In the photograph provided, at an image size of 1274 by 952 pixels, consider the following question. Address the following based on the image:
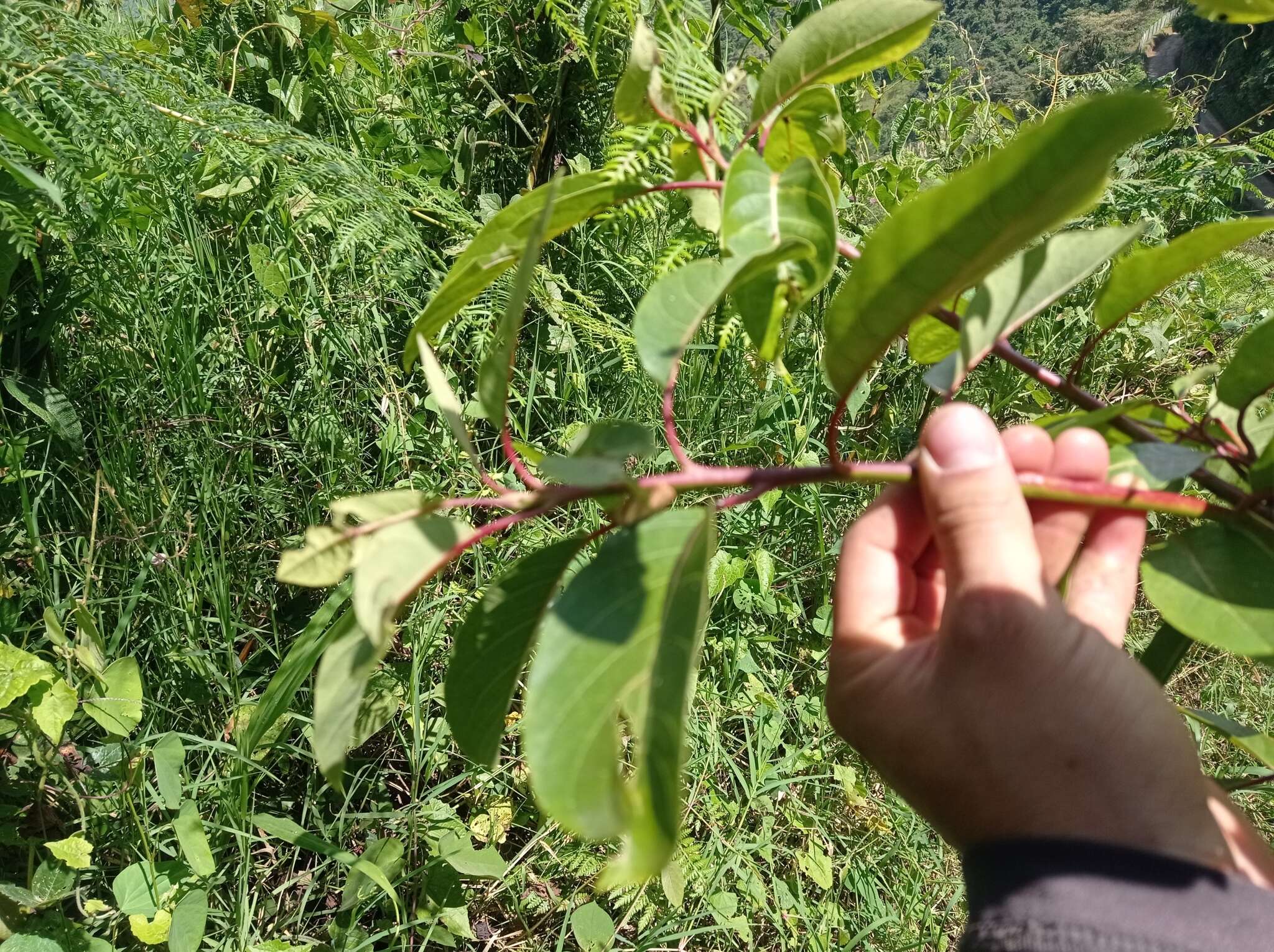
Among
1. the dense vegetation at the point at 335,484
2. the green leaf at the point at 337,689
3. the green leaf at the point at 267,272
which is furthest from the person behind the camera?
the green leaf at the point at 267,272

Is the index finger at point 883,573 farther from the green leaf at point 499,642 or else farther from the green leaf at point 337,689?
the green leaf at point 337,689

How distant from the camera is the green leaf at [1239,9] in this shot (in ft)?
2.57

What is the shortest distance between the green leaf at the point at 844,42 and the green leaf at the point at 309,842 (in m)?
1.27

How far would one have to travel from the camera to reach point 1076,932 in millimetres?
712

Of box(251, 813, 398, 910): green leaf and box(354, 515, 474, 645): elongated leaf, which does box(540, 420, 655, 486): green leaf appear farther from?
box(251, 813, 398, 910): green leaf

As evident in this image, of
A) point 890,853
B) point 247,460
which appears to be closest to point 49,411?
point 247,460

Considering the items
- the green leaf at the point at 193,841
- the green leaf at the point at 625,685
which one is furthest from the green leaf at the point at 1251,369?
the green leaf at the point at 193,841

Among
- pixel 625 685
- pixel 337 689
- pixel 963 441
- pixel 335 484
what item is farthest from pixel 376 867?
pixel 963 441

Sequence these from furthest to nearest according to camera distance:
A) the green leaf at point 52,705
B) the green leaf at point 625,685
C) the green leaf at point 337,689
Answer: the green leaf at point 52,705, the green leaf at point 337,689, the green leaf at point 625,685

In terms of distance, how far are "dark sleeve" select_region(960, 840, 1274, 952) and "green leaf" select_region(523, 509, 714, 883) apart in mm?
472

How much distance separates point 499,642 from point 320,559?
15cm

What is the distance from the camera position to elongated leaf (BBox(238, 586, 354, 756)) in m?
1.22

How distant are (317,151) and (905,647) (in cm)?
155

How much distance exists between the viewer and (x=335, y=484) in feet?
5.25
